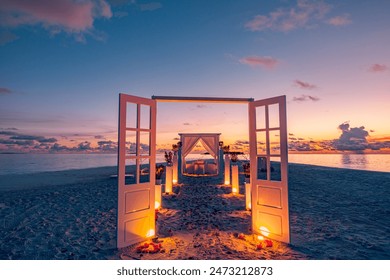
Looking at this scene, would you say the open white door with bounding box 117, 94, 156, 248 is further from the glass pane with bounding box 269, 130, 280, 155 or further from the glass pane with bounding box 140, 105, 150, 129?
the glass pane with bounding box 269, 130, 280, 155

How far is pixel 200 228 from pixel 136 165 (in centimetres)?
196

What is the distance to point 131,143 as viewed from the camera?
3.28 meters

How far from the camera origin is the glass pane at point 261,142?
361 centimetres

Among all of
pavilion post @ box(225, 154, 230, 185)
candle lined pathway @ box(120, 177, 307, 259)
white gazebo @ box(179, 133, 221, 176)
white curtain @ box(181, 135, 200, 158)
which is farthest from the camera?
white curtain @ box(181, 135, 200, 158)

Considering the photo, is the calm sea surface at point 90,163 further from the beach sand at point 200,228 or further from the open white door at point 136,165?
the open white door at point 136,165

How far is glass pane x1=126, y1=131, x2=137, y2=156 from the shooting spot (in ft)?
10.3

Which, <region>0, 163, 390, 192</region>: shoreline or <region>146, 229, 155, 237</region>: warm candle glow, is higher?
<region>146, 229, 155, 237</region>: warm candle glow

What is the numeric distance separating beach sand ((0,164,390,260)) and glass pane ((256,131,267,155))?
1568mm

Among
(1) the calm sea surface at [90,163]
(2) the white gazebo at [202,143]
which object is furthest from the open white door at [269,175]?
(1) the calm sea surface at [90,163]

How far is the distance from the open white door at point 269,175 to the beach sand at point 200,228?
30 cm

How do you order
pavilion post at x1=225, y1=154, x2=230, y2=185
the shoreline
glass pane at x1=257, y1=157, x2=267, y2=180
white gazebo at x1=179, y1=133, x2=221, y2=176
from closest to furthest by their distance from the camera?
1. pavilion post at x1=225, y1=154, x2=230, y2=185
2. glass pane at x1=257, y1=157, x2=267, y2=180
3. the shoreline
4. white gazebo at x1=179, y1=133, x2=221, y2=176

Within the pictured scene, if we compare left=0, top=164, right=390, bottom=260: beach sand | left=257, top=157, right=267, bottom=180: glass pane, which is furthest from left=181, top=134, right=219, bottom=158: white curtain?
left=0, top=164, right=390, bottom=260: beach sand
